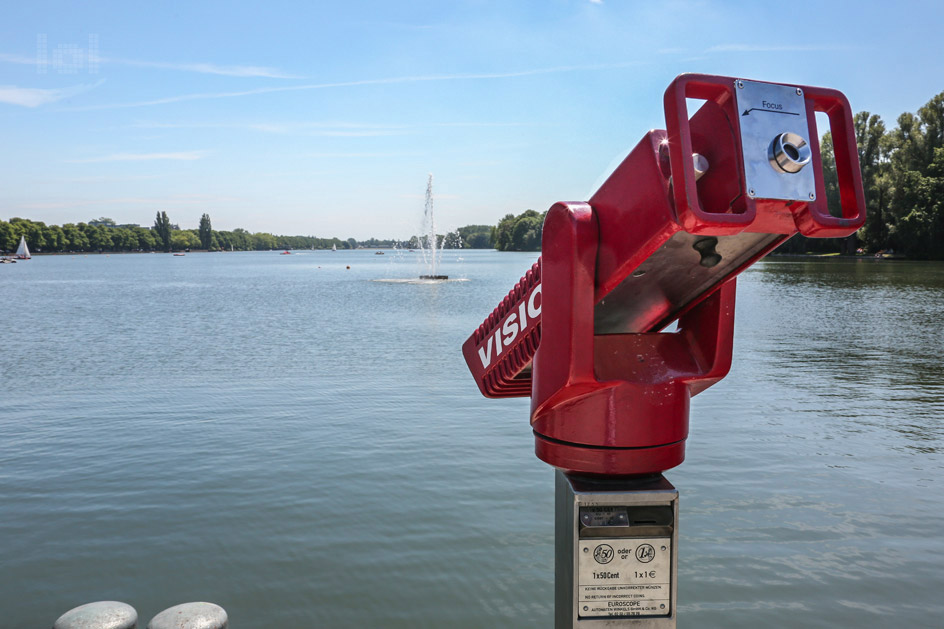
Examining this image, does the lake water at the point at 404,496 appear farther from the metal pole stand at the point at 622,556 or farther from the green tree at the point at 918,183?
the green tree at the point at 918,183

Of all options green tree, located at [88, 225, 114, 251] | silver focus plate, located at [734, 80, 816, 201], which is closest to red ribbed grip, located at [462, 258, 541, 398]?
silver focus plate, located at [734, 80, 816, 201]

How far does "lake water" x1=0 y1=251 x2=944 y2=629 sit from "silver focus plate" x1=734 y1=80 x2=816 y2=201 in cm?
392

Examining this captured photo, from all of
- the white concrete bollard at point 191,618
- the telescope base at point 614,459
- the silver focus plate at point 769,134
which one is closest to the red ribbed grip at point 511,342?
the telescope base at point 614,459

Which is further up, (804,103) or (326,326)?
(804,103)

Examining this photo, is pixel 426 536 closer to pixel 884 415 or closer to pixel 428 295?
pixel 884 415

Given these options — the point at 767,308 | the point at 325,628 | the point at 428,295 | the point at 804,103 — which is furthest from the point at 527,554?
the point at 428,295

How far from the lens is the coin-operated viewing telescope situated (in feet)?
4.07

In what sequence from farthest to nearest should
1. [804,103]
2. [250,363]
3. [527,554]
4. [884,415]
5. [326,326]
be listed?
[326,326]
[250,363]
[884,415]
[527,554]
[804,103]

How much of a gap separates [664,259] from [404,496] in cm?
547

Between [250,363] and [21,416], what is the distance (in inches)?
200

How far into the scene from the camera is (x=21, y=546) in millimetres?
5559

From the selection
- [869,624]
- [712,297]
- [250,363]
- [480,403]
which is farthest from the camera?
[250,363]

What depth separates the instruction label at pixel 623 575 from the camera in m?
1.54

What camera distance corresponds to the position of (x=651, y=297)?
171 centimetres
